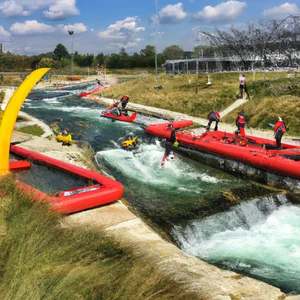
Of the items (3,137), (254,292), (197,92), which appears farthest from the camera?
(197,92)

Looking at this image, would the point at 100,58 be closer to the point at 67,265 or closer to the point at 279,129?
the point at 279,129

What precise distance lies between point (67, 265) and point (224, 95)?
25.2 metres

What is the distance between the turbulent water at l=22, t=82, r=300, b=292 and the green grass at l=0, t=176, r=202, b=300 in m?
3.50

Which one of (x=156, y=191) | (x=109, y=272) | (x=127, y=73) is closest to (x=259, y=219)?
(x=156, y=191)

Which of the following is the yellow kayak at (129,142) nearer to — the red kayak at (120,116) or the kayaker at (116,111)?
the red kayak at (120,116)

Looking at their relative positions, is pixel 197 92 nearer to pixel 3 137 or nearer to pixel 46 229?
pixel 3 137

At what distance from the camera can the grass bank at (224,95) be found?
23163 mm

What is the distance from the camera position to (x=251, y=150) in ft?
53.3

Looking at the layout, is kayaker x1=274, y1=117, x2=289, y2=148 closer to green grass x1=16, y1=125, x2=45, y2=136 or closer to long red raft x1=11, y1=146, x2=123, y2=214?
long red raft x1=11, y1=146, x2=123, y2=214

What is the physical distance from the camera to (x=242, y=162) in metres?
16.4

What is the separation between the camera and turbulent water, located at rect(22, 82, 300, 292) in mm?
9562

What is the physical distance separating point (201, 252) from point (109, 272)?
471 centimetres

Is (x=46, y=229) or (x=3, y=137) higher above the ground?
(x=3, y=137)

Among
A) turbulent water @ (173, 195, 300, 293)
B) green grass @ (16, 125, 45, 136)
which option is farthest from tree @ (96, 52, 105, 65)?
turbulent water @ (173, 195, 300, 293)
